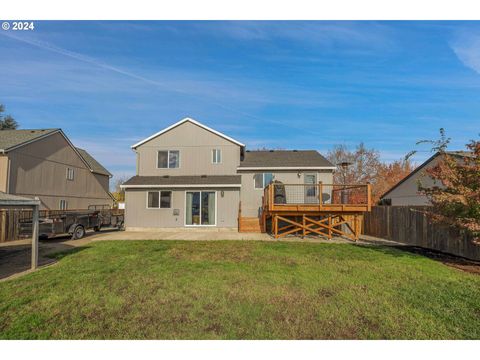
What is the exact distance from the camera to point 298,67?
13273 mm

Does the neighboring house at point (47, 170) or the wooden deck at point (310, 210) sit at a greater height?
the neighboring house at point (47, 170)

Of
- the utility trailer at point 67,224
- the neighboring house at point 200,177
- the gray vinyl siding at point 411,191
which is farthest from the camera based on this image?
the gray vinyl siding at point 411,191

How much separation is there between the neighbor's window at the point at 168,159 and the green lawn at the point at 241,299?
32.2 feet

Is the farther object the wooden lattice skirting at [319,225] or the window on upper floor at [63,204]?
the window on upper floor at [63,204]

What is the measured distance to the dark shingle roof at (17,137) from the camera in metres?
17.7

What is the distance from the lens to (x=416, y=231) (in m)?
11.8

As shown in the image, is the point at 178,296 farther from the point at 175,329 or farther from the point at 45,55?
the point at 45,55

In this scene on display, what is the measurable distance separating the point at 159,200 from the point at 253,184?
5.86m

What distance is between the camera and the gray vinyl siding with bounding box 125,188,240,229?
16.2 metres

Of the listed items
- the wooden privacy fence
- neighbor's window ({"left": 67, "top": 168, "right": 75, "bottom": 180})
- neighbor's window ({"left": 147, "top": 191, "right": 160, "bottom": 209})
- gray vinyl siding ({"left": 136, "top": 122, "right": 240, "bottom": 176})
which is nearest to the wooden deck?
the wooden privacy fence

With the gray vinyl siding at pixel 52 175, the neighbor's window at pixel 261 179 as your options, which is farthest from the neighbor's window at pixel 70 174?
the neighbor's window at pixel 261 179

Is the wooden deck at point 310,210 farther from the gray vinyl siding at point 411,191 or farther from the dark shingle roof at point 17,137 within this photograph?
the dark shingle roof at point 17,137

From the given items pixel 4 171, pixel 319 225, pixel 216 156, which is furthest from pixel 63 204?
pixel 319 225

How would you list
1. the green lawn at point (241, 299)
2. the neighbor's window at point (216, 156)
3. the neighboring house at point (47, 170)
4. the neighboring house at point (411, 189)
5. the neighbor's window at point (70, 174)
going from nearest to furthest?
the green lawn at point (241, 299) → the neighboring house at point (411, 189) → the neighbor's window at point (216, 156) → the neighboring house at point (47, 170) → the neighbor's window at point (70, 174)
